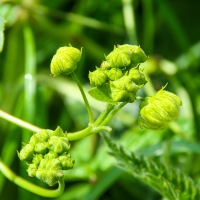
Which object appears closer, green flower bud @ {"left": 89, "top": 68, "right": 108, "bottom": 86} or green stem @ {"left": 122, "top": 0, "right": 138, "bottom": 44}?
green flower bud @ {"left": 89, "top": 68, "right": 108, "bottom": 86}

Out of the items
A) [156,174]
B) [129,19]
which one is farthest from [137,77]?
[129,19]

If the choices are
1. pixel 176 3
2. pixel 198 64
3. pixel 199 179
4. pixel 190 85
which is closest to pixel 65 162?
pixel 199 179

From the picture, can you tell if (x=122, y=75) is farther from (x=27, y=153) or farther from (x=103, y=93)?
(x=27, y=153)

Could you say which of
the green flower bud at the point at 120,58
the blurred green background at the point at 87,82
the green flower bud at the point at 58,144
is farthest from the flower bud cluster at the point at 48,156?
the blurred green background at the point at 87,82

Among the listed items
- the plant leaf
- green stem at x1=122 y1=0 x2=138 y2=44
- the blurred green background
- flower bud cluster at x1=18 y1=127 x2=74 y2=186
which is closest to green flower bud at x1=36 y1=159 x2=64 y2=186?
flower bud cluster at x1=18 y1=127 x2=74 y2=186

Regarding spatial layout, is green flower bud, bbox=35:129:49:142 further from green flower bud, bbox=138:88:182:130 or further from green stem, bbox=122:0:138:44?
green stem, bbox=122:0:138:44

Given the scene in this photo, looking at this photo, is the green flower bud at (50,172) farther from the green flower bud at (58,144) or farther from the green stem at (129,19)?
the green stem at (129,19)
